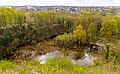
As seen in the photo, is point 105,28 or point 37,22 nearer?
point 105,28

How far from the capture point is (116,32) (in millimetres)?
30062

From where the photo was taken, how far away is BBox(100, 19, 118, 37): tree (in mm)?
29766

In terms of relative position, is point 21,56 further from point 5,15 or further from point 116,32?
point 116,32

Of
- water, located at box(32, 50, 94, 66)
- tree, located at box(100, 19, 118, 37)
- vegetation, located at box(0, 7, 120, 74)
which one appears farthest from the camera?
tree, located at box(100, 19, 118, 37)

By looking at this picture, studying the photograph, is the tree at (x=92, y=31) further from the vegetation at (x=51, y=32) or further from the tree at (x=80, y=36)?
the tree at (x=80, y=36)

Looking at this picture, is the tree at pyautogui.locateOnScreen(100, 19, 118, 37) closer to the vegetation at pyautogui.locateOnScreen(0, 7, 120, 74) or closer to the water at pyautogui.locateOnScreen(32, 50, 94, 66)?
the vegetation at pyautogui.locateOnScreen(0, 7, 120, 74)

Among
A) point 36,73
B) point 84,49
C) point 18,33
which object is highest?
point 36,73

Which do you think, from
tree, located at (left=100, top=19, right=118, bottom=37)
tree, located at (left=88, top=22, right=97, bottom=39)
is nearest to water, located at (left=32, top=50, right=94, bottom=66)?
tree, located at (left=88, top=22, right=97, bottom=39)

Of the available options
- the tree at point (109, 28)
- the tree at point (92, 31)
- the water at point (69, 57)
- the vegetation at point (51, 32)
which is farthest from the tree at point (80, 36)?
the water at point (69, 57)

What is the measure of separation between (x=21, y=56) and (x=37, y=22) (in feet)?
31.1

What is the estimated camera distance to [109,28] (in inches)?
1169

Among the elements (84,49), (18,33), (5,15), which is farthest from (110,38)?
(5,15)

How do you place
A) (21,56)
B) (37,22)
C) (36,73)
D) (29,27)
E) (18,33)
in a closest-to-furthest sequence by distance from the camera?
(36,73) → (21,56) → (18,33) → (29,27) → (37,22)

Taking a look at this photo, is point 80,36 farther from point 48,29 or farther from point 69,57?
point 48,29
